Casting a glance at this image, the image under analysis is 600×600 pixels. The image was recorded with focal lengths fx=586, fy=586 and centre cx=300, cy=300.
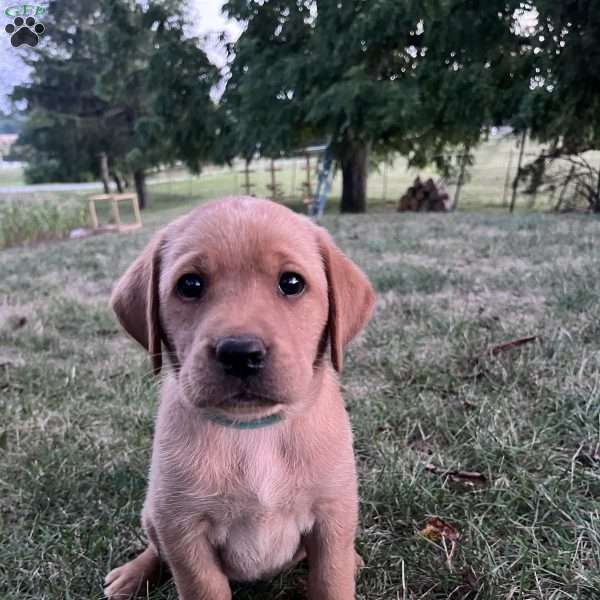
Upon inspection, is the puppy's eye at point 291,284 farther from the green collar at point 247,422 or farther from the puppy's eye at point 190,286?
the green collar at point 247,422

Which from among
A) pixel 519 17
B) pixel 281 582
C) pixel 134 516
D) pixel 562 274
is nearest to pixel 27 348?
pixel 134 516

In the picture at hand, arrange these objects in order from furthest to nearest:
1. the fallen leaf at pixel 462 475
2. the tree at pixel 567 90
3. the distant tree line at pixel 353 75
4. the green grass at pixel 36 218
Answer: the green grass at pixel 36 218 → the distant tree line at pixel 353 75 → the tree at pixel 567 90 → the fallen leaf at pixel 462 475

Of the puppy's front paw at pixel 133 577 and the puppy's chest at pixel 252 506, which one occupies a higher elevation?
the puppy's chest at pixel 252 506

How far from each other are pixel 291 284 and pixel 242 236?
21 cm

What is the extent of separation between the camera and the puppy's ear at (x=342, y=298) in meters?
1.97

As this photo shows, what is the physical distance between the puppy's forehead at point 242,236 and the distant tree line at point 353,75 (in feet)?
34.8

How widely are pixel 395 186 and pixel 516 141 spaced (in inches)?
259

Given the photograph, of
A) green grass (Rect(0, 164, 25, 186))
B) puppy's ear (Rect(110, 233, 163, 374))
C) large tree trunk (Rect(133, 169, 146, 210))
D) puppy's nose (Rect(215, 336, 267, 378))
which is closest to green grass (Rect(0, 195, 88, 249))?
green grass (Rect(0, 164, 25, 186))

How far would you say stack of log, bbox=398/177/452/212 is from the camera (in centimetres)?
1620

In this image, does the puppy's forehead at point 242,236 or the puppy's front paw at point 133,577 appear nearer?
the puppy's forehead at point 242,236

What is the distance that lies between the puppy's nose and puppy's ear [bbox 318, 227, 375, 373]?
0.44 metres

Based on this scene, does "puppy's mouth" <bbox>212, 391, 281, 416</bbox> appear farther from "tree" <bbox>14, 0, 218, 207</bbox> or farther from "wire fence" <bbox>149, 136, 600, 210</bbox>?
"tree" <bbox>14, 0, 218, 207</bbox>

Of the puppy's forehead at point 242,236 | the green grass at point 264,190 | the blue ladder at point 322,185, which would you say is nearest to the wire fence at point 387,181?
the green grass at point 264,190

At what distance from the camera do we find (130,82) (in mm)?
19328
